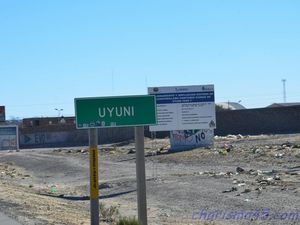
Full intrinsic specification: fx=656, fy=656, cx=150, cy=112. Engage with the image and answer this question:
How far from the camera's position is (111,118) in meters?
9.61

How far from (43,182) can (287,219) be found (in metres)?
20.1

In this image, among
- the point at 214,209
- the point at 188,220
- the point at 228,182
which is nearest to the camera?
the point at 188,220

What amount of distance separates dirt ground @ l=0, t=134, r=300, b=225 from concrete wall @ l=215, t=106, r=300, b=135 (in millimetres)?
27503

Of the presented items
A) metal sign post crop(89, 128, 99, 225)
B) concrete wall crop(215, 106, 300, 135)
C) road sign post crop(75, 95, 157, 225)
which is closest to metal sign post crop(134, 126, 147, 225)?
road sign post crop(75, 95, 157, 225)

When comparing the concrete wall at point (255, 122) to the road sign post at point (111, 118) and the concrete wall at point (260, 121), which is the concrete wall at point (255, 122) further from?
the road sign post at point (111, 118)

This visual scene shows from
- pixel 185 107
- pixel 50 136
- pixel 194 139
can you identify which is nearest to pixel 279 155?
pixel 185 107

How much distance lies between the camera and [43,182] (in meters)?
32.6

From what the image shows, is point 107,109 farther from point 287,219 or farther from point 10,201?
point 10,201

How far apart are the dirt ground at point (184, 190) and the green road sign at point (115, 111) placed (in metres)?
3.77

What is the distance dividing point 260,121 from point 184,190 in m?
46.4

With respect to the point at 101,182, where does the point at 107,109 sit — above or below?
above

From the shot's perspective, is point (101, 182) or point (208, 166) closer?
point (101, 182)

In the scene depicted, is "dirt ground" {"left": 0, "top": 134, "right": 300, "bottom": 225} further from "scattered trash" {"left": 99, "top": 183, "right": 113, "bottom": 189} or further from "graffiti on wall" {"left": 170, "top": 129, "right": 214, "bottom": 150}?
"graffiti on wall" {"left": 170, "top": 129, "right": 214, "bottom": 150}

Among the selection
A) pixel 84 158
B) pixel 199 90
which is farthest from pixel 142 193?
pixel 84 158
